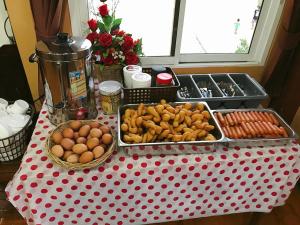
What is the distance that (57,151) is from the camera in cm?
87

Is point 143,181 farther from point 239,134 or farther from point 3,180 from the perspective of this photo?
point 3,180

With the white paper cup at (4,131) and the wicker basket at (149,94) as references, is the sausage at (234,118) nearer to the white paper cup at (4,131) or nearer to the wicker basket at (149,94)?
the wicker basket at (149,94)

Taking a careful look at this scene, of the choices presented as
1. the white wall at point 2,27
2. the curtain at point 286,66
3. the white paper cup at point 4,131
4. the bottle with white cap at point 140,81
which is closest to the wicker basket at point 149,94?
the bottle with white cap at point 140,81

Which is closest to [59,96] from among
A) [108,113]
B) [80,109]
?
[80,109]

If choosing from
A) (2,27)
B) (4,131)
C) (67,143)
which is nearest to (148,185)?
(67,143)

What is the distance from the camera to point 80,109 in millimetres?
1044

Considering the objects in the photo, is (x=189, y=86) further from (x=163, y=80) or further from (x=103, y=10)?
(x=103, y=10)

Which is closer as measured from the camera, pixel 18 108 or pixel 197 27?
pixel 18 108

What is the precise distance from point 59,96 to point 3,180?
0.67 metres

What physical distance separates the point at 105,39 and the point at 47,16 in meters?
0.29

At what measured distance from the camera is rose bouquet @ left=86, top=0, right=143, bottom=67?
1157mm

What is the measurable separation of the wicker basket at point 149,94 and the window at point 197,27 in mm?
456

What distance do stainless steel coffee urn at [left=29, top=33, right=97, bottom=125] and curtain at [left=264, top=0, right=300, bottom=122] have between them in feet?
3.39

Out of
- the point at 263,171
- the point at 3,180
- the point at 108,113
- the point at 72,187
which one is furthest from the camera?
the point at 3,180
